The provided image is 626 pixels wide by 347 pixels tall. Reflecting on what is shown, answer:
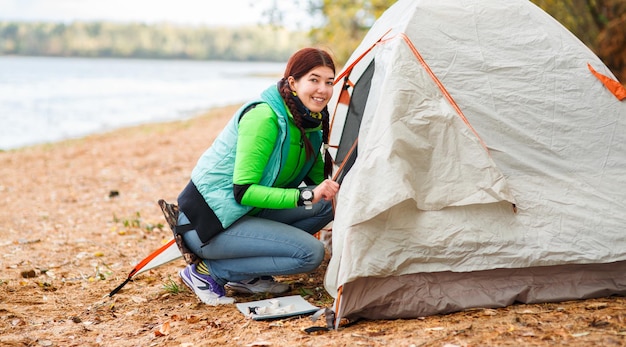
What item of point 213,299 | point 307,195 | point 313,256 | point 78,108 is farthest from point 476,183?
point 78,108

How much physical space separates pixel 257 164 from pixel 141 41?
349 feet

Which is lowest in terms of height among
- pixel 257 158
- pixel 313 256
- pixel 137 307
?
pixel 137 307

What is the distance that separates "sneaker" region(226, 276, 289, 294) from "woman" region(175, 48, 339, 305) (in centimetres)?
8

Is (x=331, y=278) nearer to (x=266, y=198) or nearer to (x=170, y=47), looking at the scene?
(x=266, y=198)

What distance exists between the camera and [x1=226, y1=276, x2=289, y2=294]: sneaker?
401 centimetres

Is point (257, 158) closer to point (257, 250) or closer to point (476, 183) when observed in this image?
point (257, 250)

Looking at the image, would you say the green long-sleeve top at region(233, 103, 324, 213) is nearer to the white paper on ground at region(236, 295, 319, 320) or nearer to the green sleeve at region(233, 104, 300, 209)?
the green sleeve at region(233, 104, 300, 209)

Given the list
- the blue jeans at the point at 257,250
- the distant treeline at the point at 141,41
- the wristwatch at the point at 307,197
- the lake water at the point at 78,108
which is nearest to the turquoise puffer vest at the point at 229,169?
the blue jeans at the point at 257,250

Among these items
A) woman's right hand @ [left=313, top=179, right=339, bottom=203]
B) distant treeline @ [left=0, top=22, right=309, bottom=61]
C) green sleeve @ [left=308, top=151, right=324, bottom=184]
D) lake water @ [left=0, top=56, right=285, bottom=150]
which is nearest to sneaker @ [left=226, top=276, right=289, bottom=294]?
green sleeve @ [left=308, top=151, right=324, bottom=184]

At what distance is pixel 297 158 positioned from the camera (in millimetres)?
3832

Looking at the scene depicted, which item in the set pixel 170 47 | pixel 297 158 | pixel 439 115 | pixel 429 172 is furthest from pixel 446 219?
pixel 170 47

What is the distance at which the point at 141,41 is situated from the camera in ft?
339

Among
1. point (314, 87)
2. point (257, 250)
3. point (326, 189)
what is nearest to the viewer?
point (326, 189)

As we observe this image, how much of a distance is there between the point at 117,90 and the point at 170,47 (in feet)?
238
